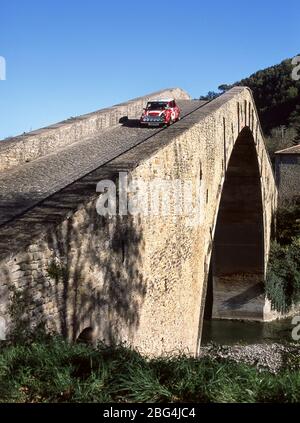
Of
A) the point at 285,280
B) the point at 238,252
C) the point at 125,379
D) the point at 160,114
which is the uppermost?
the point at 160,114

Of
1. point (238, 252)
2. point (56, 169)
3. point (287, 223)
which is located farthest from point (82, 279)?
point (287, 223)

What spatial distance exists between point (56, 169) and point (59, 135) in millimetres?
2930

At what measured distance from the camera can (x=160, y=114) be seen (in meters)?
14.6

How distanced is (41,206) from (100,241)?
796mm

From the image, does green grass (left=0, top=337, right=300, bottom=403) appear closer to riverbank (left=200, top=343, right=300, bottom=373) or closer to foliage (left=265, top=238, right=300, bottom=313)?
riverbank (left=200, top=343, right=300, bottom=373)

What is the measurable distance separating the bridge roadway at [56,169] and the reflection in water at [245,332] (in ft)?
29.7

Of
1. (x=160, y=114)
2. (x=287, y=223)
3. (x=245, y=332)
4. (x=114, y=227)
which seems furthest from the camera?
(x=287, y=223)

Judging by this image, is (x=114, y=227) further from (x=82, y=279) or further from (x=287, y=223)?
(x=287, y=223)

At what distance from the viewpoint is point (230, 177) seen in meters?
22.2

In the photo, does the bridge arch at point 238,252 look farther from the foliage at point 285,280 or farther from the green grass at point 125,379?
the green grass at point 125,379

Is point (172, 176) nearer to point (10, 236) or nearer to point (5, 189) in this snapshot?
point (5, 189)

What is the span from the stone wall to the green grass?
21.1 feet

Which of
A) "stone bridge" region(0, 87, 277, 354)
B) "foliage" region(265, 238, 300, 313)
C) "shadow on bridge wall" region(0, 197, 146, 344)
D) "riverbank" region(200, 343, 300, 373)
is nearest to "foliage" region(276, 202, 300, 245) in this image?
"foliage" region(265, 238, 300, 313)

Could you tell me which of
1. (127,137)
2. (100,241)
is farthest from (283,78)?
(100,241)
